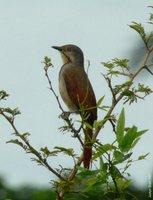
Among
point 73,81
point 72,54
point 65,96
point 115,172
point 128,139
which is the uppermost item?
point 72,54

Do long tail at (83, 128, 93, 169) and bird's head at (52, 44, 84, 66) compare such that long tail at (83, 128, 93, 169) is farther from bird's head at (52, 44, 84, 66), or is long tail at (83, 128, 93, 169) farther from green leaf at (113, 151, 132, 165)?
bird's head at (52, 44, 84, 66)

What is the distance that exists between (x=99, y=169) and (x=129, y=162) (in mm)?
119

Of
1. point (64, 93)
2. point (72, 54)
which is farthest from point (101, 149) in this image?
point (72, 54)

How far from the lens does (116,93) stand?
3010 millimetres

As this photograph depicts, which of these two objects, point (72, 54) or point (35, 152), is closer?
point (35, 152)

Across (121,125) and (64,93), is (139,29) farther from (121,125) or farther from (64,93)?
(64,93)

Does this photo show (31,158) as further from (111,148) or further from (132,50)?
(132,50)

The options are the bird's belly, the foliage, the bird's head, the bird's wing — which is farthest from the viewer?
the bird's head

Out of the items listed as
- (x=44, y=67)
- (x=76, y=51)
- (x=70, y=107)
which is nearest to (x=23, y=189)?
(x=76, y=51)

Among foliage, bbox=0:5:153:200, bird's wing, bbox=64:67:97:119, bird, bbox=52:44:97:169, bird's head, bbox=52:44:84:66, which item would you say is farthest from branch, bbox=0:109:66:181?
bird's head, bbox=52:44:84:66

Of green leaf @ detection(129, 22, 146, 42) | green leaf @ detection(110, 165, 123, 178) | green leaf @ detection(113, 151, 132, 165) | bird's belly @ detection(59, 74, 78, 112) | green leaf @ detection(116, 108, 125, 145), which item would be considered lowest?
green leaf @ detection(110, 165, 123, 178)

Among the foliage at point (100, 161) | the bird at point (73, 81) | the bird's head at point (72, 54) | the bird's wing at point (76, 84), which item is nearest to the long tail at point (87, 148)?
the foliage at point (100, 161)

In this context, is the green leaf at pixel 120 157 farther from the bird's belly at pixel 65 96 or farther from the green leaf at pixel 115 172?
the bird's belly at pixel 65 96

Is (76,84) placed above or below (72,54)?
below
